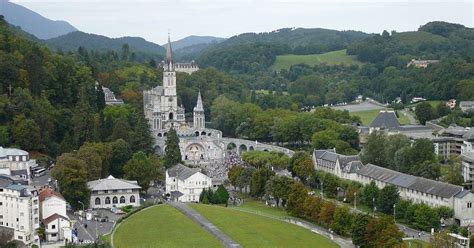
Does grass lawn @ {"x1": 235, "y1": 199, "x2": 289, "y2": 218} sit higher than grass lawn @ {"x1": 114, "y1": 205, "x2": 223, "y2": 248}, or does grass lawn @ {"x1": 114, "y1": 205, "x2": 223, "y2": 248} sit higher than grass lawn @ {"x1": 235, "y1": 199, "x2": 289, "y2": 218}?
grass lawn @ {"x1": 114, "y1": 205, "x2": 223, "y2": 248}

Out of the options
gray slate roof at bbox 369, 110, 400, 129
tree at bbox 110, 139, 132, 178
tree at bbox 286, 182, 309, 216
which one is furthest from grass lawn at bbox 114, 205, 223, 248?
gray slate roof at bbox 369, 110, 400, 129

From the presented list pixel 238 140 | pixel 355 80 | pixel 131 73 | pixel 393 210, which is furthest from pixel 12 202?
pixel 355 80

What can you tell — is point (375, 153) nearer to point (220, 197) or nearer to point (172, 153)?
point (220, 197)

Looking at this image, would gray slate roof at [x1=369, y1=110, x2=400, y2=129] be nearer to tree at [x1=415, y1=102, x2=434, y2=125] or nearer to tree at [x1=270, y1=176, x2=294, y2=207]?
tree at [x1=415, y1=102, x2=434, y2=125]

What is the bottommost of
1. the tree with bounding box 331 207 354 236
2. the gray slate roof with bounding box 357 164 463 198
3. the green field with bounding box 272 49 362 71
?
the tree with bounding box 331 207 354 236

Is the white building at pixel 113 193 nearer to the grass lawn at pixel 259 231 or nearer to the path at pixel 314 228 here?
the grass lawn at pixel 259 231

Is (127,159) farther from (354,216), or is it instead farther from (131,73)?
(131,73)

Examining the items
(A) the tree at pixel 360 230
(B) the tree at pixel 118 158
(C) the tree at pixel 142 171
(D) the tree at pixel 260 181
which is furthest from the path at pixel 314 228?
(B) the tree at pixel 118 158
